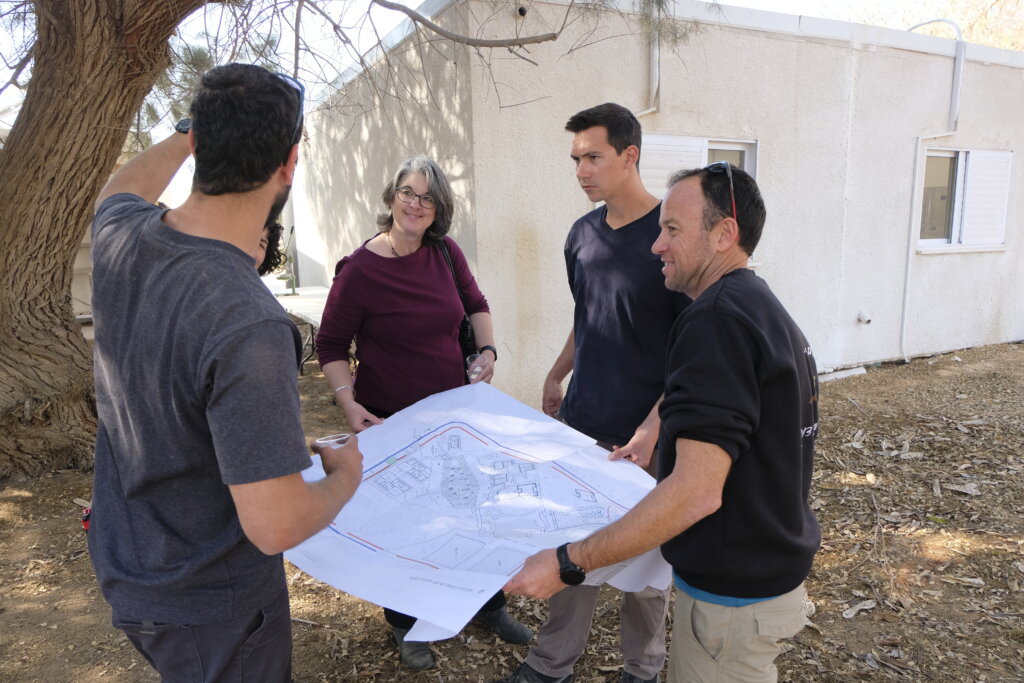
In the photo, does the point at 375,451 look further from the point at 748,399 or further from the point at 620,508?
the point at 748,399

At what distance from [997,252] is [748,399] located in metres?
9.47

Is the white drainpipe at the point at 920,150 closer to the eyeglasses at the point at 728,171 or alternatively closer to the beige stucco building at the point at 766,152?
the beige stucco building at the point at 766,152

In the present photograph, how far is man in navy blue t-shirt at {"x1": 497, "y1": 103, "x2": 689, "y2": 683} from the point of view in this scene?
8.04ft

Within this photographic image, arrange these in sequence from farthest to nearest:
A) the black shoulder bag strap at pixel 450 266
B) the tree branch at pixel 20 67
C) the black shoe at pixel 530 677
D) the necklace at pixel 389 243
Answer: the tree branch at pixel 20 67 → the black shoulder bag strap at pixel 450 266 → the necklace at pixel 389 243 → the black shoe at pixel 530 677

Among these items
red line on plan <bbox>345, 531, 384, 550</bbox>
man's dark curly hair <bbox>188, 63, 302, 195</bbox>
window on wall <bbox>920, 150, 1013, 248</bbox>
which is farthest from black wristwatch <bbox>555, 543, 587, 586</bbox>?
window on wall <bbox>920, 150, 1013, 248</bbox>

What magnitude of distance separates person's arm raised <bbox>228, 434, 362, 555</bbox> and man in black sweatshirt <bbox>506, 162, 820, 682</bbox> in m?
0.52

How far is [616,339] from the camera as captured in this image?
98.8 inches

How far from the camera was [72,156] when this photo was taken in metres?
4.18

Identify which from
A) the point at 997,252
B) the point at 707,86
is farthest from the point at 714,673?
the point at 997,252

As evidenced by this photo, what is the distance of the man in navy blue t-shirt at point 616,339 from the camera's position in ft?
8.04

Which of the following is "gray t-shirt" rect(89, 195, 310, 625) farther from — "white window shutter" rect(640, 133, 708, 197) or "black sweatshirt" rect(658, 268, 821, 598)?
"white window shutter" rect(640, 133, 708, 197)

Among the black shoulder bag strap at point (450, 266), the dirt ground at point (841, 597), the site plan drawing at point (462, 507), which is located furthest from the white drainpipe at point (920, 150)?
the site plan drawing at point (462, 507)

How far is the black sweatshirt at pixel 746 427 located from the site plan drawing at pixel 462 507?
277 mm

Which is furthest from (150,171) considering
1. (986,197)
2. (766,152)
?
(986,197)
